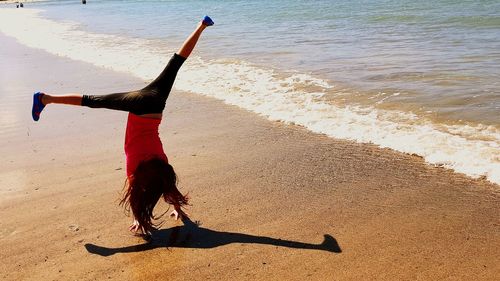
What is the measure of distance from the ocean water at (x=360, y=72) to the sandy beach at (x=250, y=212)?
21.5 inches

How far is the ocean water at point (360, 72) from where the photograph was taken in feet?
20.1

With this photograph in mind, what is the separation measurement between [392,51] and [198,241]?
10.2m

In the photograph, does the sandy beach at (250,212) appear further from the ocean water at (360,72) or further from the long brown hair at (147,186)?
the ocean water at (360,72)

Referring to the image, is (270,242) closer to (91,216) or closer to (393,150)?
(91,216)

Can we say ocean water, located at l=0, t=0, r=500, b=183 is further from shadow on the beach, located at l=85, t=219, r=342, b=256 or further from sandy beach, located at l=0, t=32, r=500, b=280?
shadow on the beach, located at l=85, t=219, r=342, b=256

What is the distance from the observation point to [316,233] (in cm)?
388

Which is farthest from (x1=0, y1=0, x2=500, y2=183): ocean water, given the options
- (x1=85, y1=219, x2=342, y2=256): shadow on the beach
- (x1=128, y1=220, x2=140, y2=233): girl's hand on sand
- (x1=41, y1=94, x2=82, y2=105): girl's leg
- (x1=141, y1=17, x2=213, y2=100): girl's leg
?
(x1=41, y1=94, x2=82, y2=105): girl's leg

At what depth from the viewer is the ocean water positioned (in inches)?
241

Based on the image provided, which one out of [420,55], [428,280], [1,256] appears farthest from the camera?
[420,55]

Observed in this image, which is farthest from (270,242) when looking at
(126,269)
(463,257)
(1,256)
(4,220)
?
(4,220)

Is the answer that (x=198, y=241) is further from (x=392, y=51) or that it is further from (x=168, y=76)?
(x=392, y=51)

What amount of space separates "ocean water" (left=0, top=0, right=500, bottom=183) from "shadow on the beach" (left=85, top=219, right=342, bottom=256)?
2.03m

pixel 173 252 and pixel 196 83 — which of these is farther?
pixel 196 83

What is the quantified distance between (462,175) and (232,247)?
2.39 m
